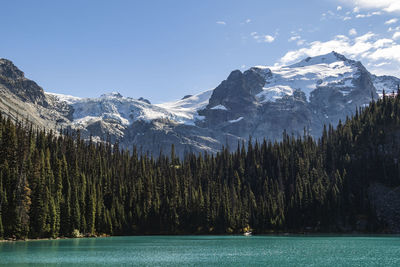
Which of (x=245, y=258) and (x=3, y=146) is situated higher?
(x=3, y=146)

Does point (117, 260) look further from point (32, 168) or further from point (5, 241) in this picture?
point (32, 168)

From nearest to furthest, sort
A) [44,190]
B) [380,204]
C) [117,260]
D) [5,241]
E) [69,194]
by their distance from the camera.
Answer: [117,260] → [5,241] → [44,190] → [69,194] → [380,204]

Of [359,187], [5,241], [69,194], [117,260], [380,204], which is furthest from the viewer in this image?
[359,187]

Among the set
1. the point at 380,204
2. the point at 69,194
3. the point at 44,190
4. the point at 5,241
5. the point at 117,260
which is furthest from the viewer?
the point at 380,204

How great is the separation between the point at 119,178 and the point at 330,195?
8342 centimetres

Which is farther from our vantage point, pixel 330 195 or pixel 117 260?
pixel 330 195

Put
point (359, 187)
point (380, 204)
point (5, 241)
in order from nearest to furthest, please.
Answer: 1. point (5, 241)
2. point (380, 204)
3. point (359, 187)

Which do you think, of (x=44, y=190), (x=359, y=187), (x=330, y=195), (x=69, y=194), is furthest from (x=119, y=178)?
(x=359, y=187)

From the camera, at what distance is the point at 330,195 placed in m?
170

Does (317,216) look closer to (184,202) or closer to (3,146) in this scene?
(184,202)

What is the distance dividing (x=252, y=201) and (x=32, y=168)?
276 feet

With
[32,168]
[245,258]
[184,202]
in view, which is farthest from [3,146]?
[245,258]

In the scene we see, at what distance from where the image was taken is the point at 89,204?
475ft

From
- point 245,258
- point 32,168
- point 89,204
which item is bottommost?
point 245,258
